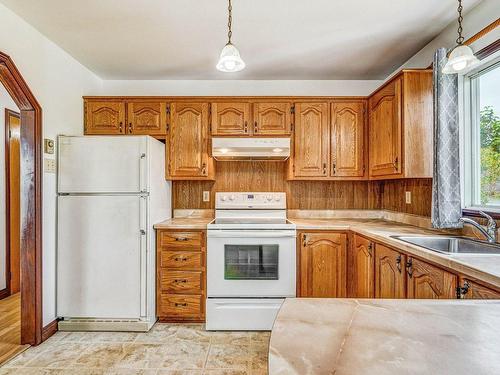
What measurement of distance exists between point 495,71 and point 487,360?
219 cm

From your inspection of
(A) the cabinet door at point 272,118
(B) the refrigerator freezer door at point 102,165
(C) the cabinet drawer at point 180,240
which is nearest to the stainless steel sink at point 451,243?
(A) the cabinet door at point 272,118

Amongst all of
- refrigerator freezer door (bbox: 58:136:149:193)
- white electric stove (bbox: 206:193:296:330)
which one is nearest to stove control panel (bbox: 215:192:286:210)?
white electric stove (bbox: 206:193:296:330)

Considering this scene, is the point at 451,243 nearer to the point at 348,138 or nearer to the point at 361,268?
the point at 361,268

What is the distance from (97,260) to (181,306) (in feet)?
2.69

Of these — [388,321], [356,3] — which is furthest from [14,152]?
[388,321]

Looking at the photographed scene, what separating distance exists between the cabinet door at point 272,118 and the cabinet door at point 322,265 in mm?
1064

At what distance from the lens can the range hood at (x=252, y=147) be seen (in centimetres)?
295

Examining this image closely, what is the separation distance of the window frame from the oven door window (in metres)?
1.51

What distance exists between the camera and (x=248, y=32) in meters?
2.42

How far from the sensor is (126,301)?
8.50 feet

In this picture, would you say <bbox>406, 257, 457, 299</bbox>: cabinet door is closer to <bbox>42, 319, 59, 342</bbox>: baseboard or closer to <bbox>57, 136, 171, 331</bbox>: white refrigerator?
<bbox>57, 136, 171, 331</bbox>: white refrigerator

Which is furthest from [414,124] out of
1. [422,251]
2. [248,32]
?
[248,32]

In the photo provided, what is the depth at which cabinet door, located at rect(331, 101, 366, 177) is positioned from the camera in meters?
3.08

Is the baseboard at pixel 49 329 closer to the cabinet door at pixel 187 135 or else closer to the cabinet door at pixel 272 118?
the cabinet door at pixel 187 135
